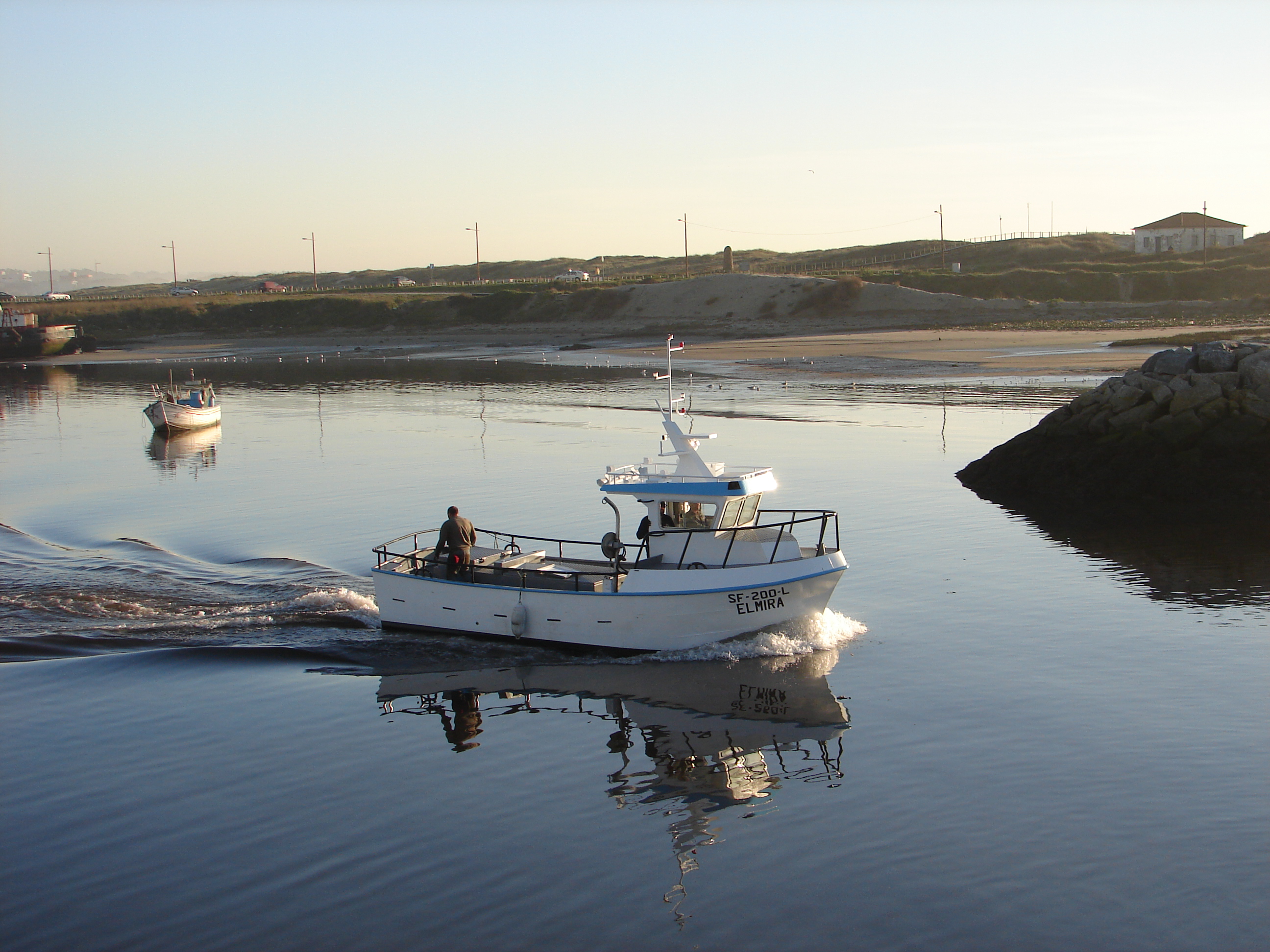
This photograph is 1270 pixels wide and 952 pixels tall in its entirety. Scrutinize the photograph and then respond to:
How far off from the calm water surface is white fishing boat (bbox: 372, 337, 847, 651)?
471 mm

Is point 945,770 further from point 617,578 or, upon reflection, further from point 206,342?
point 206,342

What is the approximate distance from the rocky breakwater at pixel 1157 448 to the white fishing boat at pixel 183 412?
1323 inches

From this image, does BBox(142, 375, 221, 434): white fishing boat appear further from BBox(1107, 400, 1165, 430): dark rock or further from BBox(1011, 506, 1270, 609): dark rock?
BBox(1107, 400, 1165, 430): dark rock

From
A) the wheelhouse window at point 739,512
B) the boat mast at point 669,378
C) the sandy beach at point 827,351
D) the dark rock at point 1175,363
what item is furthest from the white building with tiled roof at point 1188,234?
the wheelhouse window at point 739,512

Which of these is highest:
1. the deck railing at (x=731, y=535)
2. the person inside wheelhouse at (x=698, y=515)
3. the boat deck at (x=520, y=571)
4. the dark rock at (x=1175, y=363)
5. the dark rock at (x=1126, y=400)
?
the dark rock at (x=1175, y=363)

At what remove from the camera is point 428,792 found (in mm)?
12969

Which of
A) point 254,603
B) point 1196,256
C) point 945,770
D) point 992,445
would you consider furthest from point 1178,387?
point 1196,256

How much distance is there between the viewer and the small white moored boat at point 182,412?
159 ft

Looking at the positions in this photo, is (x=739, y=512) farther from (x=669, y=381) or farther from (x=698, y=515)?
(x=669, y=381)

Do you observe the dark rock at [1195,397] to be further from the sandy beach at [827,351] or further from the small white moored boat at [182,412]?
the small white moored boat at [182,412]

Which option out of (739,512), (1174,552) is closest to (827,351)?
(1174,552)

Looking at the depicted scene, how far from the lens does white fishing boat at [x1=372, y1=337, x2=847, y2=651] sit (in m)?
17.4

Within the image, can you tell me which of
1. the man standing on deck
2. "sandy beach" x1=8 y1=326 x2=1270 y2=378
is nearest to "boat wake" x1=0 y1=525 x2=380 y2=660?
the man standing on deck

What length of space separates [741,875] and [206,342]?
11758 centimetres
